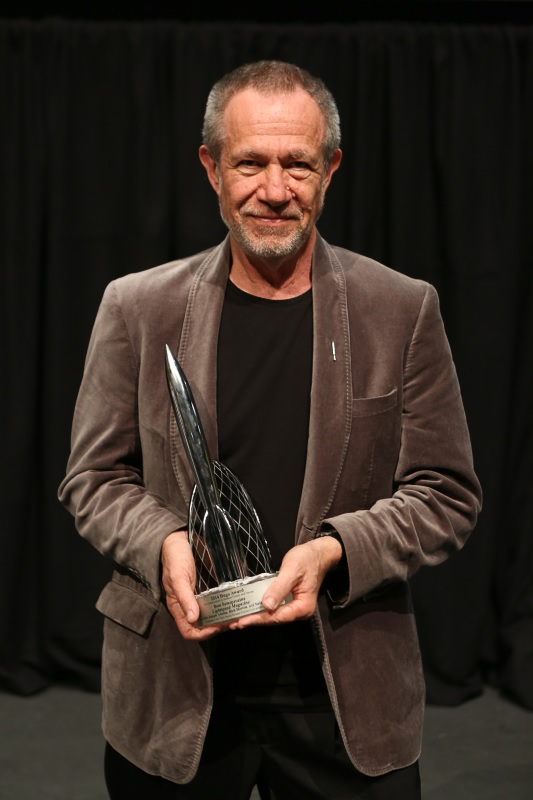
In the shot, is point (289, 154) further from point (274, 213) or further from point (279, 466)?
point (279, 466)

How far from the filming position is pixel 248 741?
170 cm

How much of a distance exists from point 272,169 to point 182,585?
2.08 feet

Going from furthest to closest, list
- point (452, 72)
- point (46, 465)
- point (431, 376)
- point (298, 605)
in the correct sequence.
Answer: point (46, 465)
point (452, 72)
point (431, 376)
point (298, 605)

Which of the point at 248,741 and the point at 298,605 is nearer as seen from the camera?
the point at 298,605

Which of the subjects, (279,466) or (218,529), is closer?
(218,529)

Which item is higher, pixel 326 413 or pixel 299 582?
pixel 326 413

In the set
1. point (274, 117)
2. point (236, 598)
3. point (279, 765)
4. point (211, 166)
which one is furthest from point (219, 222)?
point (236, 598)

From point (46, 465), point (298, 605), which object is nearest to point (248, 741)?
point (298, 605)

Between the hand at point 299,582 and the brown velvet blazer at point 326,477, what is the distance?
0.07 meters

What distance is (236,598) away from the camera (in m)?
1.40

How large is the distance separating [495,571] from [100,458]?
7.14 feet

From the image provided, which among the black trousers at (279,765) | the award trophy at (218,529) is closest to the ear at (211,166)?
the award trophy at (218,529)

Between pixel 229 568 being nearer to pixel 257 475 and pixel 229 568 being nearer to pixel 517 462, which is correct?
pixel 257 475

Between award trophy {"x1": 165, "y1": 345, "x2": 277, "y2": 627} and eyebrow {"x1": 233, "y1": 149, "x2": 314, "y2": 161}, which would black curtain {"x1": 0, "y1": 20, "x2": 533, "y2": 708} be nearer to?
eyebrow {"x1": 233, "y1": 149, "x2": 314, "y2": 161}
